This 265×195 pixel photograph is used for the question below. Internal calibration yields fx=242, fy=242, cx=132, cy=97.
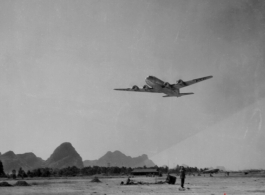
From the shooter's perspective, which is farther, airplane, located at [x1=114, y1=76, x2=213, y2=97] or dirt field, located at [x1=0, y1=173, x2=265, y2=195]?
airplane, located at [x1=114, y1=76, x2=213, y2=97]

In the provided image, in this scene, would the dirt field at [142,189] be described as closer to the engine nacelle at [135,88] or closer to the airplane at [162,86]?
the airplane at [162,86]

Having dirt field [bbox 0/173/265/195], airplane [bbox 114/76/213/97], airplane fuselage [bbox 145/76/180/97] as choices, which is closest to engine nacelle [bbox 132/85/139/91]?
airplane [bbox 114/76/213/97]

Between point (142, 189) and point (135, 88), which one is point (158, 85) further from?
point (142, 189)

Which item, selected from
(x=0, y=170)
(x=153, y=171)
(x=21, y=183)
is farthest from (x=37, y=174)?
(x=21, y=183)

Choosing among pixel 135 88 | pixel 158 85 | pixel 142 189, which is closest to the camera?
pixel 142 189

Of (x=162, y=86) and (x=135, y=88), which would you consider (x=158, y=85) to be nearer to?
(x=162, y=86)

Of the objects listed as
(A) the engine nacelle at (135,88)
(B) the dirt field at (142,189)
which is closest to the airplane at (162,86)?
(A) the engine nacelle at (135,88)

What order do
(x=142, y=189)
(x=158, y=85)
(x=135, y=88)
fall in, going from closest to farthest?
(x=142, y=189) → (x=158, y=85) → (x=135, y=88)

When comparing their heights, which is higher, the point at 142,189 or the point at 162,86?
the point at 162,86

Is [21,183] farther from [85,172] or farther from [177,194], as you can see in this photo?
[85,172]

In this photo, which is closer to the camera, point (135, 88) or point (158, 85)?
point (158, 85)

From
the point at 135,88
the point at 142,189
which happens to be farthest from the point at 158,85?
the point at 142,189

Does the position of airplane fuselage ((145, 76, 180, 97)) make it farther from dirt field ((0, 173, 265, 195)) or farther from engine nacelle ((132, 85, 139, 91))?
dirt field ((0, 173, 265, 195))

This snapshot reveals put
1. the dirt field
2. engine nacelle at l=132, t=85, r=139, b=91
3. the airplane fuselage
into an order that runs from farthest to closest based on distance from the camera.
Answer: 1. engine nacelle at l=132, t=85, r=139, b=91
2. the airplane fuselage
3. the dirt field
